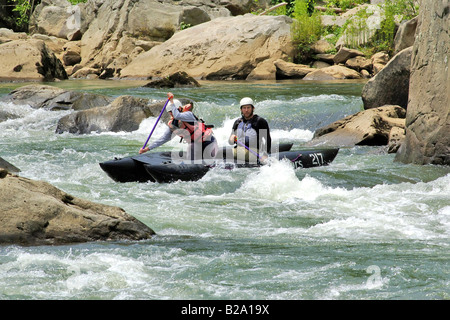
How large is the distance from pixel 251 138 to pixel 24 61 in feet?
45.9

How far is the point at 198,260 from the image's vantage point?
4.82m

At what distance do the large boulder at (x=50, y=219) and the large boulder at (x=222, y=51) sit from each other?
16241mm

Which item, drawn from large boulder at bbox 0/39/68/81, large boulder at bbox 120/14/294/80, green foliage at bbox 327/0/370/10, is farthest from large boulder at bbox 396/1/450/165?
green foliage at bbox 327/0/370/10

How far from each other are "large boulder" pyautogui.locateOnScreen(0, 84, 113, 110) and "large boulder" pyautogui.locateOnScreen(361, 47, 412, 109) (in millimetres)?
6078

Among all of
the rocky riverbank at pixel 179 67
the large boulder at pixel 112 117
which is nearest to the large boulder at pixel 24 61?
the rocky riverbank at pixel 179 67

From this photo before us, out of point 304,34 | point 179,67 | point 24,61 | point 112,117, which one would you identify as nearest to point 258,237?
point 112,117

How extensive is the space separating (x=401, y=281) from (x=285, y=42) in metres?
18.0

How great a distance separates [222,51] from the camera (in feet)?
70.2

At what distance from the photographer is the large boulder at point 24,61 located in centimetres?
2022

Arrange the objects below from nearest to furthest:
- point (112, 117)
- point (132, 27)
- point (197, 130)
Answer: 1. point (197, 130)
2. point (112, 117)
3. point (132, 27)

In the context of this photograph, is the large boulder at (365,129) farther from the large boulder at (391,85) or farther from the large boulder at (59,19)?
the large boulder at (59,19)

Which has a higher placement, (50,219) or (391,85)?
(391,85)

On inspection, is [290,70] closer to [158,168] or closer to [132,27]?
[132,27]
